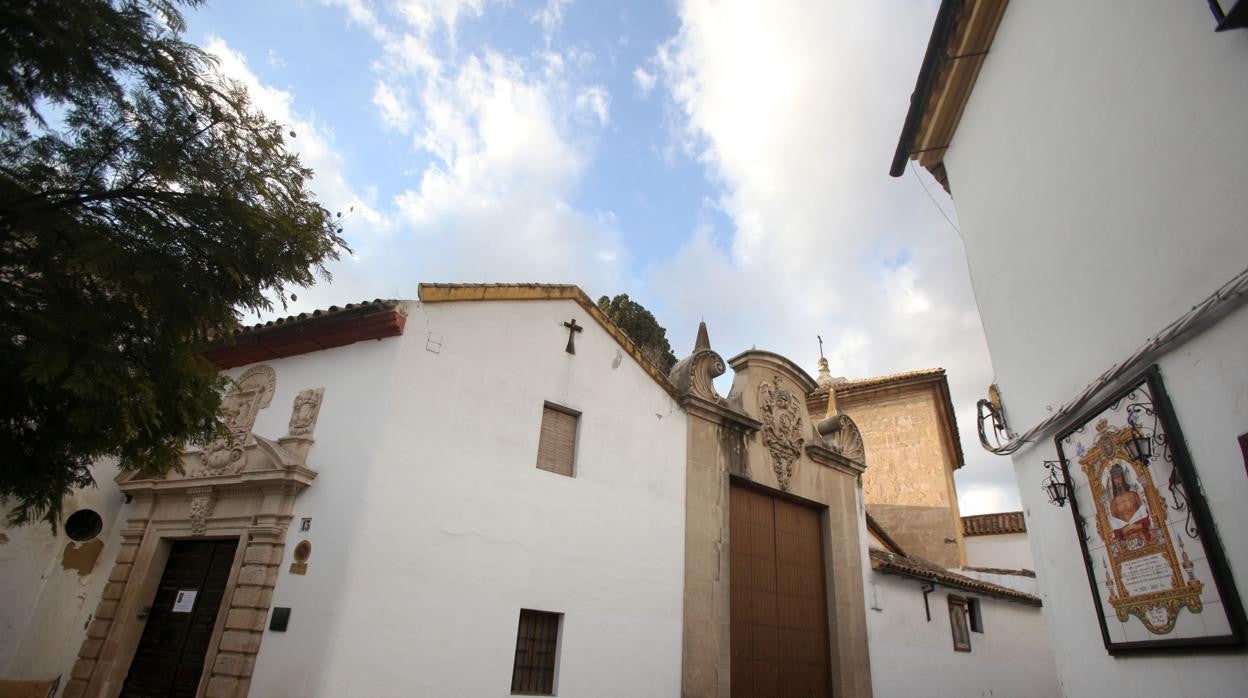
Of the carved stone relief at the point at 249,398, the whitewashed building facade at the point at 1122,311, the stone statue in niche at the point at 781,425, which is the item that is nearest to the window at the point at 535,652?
the carved stone relief at the point at 249,398

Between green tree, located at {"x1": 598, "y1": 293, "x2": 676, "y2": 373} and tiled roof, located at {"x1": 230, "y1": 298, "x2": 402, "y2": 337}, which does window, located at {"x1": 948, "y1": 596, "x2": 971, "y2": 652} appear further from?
tiled roof, located at {"x1": 230, "y1": 298, "x2": 402, "y2": 337}

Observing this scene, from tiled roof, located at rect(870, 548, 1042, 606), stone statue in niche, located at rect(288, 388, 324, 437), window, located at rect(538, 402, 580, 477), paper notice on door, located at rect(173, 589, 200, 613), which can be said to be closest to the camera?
paper notice on door, located at rect(173, 589, 200, 613)

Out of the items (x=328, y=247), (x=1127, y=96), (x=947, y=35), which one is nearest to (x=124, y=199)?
(x=328, y=247)

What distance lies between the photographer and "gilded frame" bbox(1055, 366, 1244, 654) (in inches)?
182

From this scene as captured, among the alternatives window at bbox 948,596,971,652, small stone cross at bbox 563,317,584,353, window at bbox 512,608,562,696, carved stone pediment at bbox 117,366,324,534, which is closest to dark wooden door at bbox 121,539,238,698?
carved stone pediment at bbox 117,366,324,534

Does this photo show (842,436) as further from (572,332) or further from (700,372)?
(572,332)

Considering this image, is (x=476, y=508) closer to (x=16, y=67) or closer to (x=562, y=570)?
(x=562, y=570)

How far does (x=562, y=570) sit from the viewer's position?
8.45 meters

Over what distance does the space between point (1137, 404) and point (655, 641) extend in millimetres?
6279

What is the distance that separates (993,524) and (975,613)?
34.1ft

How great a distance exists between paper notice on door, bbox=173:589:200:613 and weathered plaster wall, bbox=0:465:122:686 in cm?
149

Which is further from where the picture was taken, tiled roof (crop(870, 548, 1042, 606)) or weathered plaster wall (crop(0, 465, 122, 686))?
tiled roof (crop(870, 548, 1042, 606))

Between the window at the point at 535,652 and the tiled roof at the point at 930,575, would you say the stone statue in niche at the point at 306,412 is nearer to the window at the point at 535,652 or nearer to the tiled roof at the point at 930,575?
the window at the point at 535,652

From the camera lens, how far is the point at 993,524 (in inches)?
920
